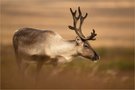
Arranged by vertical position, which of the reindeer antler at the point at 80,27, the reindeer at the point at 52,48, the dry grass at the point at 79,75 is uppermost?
A: the reindeer antler at the point at 80,27

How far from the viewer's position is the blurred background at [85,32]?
1.91 metres

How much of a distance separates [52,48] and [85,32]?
6.3 inches

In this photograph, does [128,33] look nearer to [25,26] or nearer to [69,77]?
[69,77]

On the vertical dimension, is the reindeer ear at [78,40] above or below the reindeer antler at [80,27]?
below

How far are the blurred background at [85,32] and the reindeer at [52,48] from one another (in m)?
0.02

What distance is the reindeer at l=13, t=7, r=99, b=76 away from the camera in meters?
1.88

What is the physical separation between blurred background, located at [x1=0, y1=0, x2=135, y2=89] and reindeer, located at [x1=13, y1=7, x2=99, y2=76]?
0.02 metres

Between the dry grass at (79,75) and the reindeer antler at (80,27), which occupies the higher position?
the reindeer antler at (80,27)

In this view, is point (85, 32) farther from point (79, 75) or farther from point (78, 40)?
point (79, 75)

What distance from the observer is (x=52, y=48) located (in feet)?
6.19

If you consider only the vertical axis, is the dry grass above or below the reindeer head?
below

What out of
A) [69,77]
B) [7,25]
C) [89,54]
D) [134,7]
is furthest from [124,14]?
[7,25]

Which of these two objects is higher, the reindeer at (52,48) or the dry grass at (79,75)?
the reindeer at (52,48)

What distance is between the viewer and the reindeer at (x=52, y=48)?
6.15 ft
